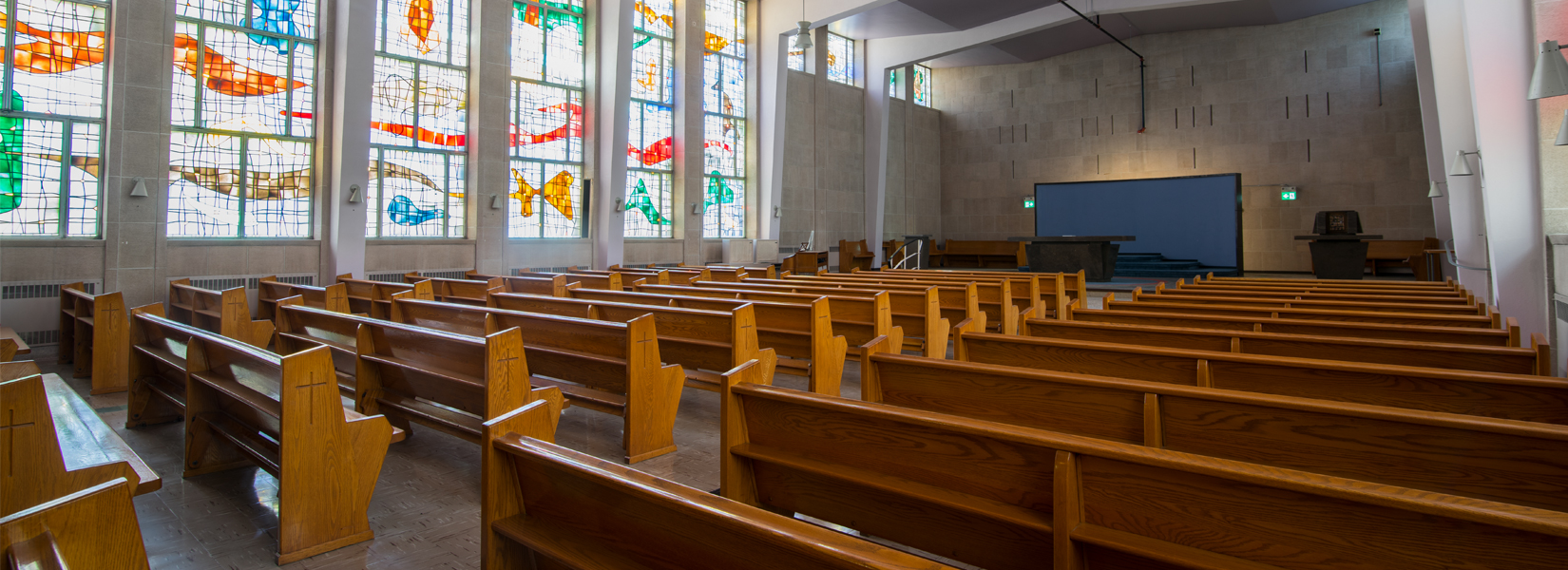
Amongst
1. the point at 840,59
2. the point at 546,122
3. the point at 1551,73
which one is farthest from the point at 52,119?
the point at 840,59

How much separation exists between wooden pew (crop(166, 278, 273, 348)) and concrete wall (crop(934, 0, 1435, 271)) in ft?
45.5

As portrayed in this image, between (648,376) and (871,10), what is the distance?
30.2ft

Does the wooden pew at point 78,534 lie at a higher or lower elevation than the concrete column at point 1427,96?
lower

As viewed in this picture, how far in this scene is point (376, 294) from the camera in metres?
4.99

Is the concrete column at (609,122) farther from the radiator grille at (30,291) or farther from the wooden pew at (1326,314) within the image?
the wooden pew at (1326,314)

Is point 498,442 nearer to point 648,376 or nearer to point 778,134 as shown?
point 648,376

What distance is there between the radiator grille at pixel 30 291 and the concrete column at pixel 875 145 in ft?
36.0

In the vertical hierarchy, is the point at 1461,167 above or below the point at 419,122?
below

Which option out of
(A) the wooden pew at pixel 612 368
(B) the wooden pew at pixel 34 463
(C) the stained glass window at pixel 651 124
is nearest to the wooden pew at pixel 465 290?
(A) the wooden pew at pixel 612 368

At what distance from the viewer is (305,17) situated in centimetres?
756

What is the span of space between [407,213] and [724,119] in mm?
5226

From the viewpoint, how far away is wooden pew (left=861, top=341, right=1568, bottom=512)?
1.36 m

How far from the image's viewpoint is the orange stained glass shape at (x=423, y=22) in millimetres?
8398

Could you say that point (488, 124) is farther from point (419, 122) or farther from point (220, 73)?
point (220, 73)
